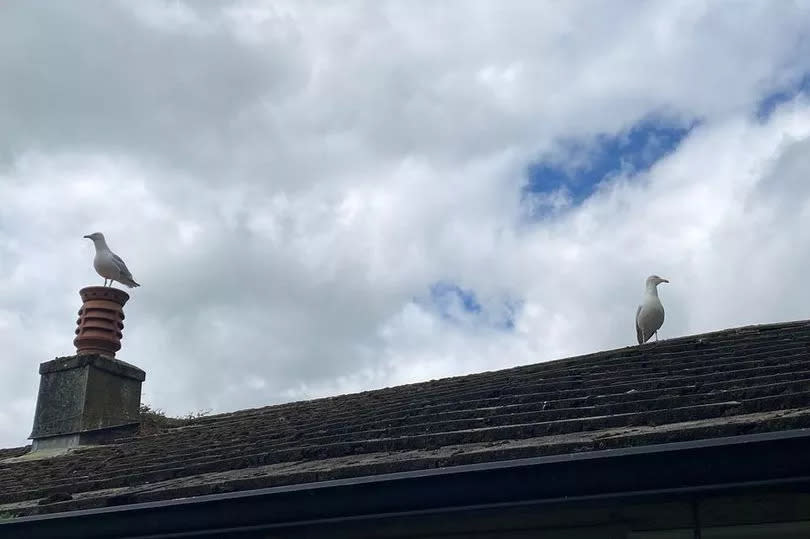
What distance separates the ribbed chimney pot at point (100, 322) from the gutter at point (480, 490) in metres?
4.48

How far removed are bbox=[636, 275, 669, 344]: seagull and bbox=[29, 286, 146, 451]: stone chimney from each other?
546 cm

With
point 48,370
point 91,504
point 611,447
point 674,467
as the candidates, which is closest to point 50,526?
point 91,504

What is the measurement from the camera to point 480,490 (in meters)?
3.44

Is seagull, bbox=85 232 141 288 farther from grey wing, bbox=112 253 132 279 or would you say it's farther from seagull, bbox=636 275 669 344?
seagull, bbox=636 275 669 344

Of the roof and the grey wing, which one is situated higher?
the grey wing

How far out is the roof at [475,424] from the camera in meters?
3.87

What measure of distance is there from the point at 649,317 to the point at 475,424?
4978 mm

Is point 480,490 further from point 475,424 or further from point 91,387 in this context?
point 91,387

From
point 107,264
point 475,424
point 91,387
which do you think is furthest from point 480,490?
point 107,264

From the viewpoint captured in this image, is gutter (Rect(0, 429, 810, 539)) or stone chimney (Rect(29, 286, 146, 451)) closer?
gutter (Rect(0, 429, 810, 539))

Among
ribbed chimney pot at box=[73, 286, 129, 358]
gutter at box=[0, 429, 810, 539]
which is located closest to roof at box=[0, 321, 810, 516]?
gutter at box=[0, 429, 810, 539]

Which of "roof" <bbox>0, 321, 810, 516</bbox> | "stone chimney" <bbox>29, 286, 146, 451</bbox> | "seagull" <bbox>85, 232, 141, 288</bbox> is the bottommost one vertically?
"roof" <bbox>0, 321, 810, 516</bbox>

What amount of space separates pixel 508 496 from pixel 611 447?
1.68ft

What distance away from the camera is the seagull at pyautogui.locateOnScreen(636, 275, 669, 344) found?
924cm
